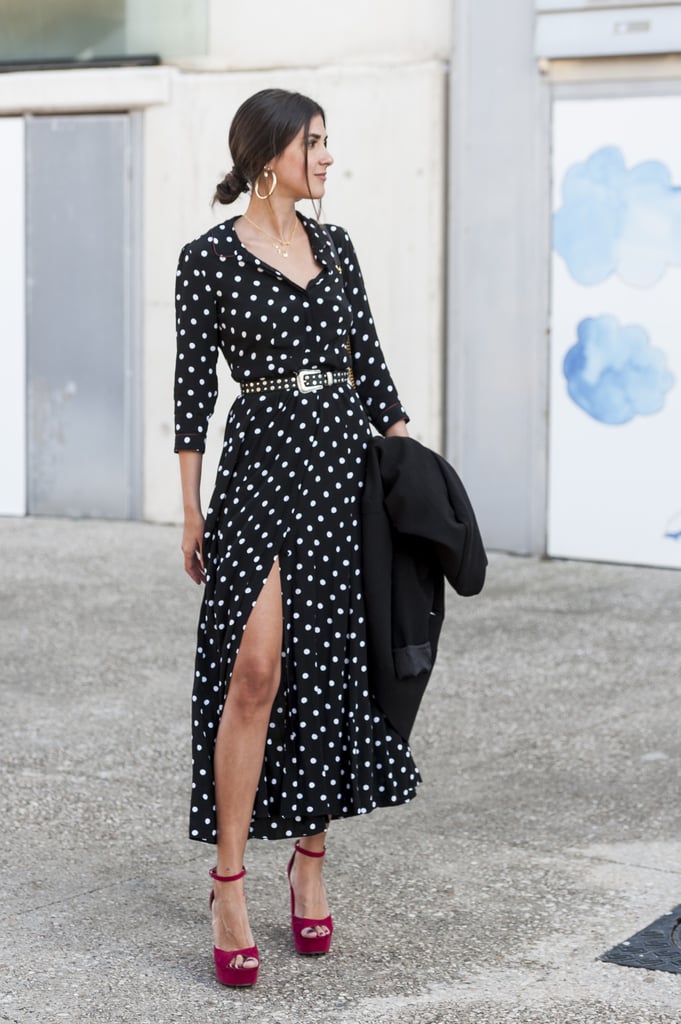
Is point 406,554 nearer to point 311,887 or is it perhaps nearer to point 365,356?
point 365,356

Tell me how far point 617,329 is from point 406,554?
544 centimetres

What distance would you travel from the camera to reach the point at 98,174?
1049 centimetres

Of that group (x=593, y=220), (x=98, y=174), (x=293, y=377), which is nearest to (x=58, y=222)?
(x=98, y=174)

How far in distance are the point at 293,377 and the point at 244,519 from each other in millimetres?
337

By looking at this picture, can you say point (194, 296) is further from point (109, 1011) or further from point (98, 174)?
point (98, 174)

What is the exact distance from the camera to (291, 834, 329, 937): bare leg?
390cm

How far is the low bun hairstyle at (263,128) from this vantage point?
12.5 ft

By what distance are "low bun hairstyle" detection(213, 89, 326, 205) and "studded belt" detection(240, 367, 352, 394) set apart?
0.41m

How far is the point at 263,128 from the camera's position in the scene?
12.5ft

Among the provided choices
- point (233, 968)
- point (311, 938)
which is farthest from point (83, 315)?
point (233, 968)

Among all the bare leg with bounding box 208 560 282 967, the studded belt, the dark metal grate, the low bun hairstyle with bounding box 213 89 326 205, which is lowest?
the dark metal grate

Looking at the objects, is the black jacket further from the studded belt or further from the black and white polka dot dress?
the studded belt

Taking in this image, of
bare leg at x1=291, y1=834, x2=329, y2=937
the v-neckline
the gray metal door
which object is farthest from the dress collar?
the gray metal door

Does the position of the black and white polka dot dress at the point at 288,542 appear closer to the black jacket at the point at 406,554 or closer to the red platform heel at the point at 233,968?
the black jacket at the point at 406,554
